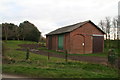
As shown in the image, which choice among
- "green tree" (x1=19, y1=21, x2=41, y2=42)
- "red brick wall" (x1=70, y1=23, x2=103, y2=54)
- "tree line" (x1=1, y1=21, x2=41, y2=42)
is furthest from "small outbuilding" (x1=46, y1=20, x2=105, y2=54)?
"tree line" (x1=1, y1=21, x2=41, y2=42)

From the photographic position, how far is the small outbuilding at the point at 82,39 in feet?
82.0

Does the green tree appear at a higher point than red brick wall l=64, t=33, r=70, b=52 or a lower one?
higher

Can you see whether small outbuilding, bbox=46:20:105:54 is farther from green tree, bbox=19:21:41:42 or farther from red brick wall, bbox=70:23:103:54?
green tree, bbox=19:21:41:42

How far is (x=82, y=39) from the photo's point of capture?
25.9 meters

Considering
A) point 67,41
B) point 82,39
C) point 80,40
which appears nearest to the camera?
point 67,41

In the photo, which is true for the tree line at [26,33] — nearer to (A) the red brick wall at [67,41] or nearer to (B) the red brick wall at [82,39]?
(A) the red brick wall at [67,41]

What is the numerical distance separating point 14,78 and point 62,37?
2111cm

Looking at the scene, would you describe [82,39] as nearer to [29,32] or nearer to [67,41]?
[67,41]

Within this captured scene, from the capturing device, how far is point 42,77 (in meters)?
7.12

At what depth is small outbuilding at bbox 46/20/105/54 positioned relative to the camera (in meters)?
25.0

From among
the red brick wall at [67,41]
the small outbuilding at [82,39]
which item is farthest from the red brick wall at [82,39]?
the red brick wall at [67,41]

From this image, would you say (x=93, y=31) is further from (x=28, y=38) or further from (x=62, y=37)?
(x=28, y=38)

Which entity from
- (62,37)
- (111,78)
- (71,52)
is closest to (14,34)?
(62,37)

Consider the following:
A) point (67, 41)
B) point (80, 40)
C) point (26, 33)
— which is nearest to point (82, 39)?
point (80, 40)
